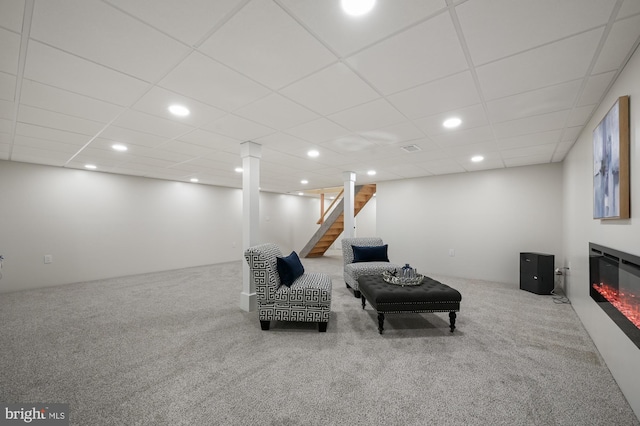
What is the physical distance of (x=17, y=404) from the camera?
178 cm

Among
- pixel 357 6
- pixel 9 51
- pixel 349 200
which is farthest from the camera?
pixel 349 200

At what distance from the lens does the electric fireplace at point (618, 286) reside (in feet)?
5.55

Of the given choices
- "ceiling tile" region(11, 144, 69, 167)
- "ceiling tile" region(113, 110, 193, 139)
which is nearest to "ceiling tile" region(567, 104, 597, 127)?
"ceiling tile" region(113, 110, 193, 139)

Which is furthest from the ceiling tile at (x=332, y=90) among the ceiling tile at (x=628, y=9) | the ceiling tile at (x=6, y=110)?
the ceiling tile at (x=6, y=110)

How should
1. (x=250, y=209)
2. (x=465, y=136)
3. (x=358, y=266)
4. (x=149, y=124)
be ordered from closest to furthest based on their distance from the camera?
1. (x=149, y=124)
2. (x=465, y=136)
3. (x=250, y=209)
4. (x=358, y=266)

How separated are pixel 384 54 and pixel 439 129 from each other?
1723mm

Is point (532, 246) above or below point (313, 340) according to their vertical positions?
above

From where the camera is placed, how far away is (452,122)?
2.87 metres

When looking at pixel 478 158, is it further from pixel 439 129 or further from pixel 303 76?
pixel 303 76

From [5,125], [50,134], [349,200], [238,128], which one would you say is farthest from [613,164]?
[5,125]

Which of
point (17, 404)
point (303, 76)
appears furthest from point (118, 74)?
point (17, 404)

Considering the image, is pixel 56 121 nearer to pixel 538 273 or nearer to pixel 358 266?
pixel 358 266

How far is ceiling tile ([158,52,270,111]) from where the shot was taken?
6.01 feet

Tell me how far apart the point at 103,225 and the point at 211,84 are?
218 inches
